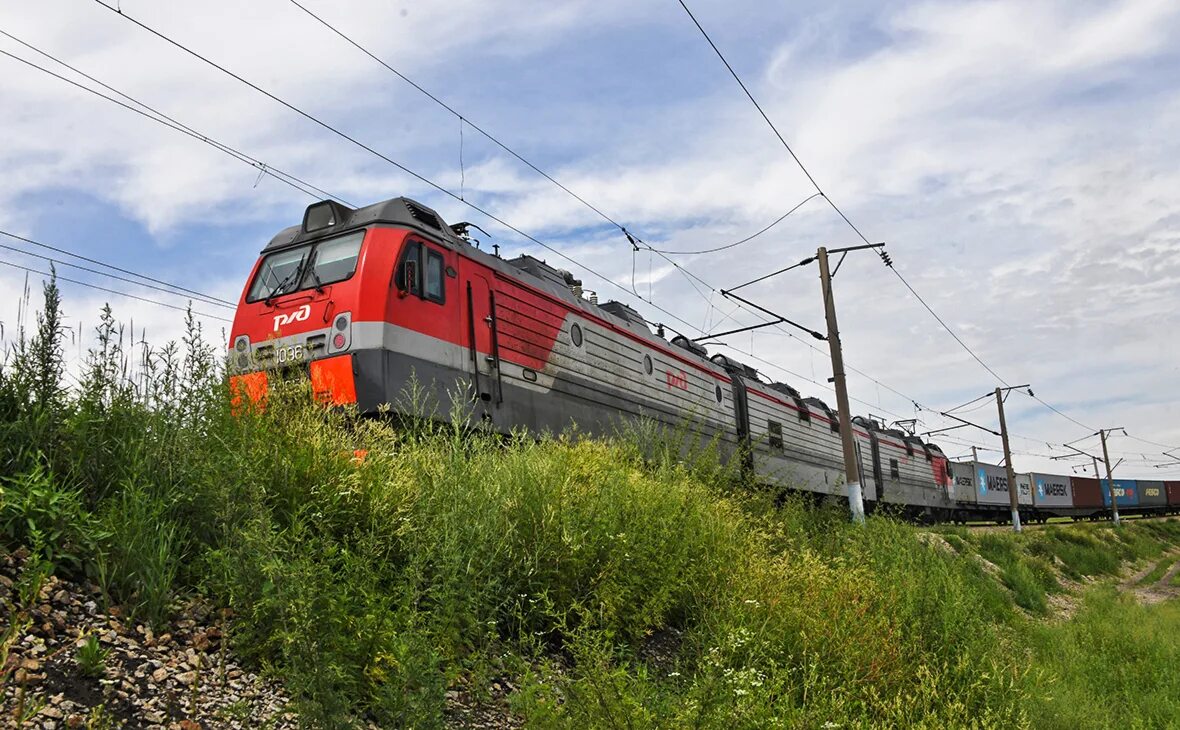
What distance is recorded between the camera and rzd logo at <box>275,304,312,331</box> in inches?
336

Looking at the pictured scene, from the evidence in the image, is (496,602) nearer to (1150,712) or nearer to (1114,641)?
(1150,712)

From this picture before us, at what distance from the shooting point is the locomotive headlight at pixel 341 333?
7988 millimetres

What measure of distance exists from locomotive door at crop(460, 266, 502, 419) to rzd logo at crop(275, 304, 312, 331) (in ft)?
5.74

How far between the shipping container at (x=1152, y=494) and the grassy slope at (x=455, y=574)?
202 feet

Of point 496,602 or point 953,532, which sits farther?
point 953,532

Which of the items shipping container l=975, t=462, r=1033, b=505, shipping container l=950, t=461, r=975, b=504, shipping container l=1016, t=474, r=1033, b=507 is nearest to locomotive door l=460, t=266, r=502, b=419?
shipping container l=950, t=461, r=975, b=504

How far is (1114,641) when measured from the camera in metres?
11.5

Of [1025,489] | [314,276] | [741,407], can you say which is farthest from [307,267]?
[1025,489]

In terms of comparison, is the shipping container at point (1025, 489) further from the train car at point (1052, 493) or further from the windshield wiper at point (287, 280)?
the windshield wiper at point (287, 280)

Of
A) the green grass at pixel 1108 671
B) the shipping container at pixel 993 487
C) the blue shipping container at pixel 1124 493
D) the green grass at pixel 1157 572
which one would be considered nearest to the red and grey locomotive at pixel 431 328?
Result: the green grass at pixel 1108 671

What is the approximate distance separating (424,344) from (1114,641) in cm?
1101

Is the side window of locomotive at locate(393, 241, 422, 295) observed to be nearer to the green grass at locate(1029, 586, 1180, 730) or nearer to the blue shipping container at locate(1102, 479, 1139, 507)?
the green grass at locate(1029, 586, 1180, 730)

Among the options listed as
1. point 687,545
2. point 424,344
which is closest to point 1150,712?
point 687,545

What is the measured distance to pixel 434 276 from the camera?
8820mm
